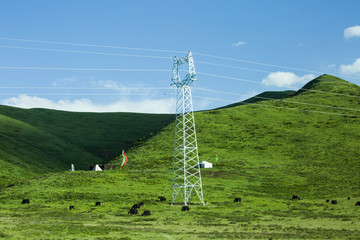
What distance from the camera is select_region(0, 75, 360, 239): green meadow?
41.6m

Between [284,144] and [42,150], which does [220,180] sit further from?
[42,150]

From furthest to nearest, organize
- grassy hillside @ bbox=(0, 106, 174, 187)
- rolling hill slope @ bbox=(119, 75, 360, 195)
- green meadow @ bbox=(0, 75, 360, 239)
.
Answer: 1. grassy hillside @ bbox=(0, 106, 174, 187)
2. rolling hill slope @ bbox=(119, 75, 360, 195)
3. green meadow @ bbox=(0, 75, 360, 239)

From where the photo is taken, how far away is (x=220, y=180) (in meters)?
89.0

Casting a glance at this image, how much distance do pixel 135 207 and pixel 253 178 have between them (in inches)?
1557

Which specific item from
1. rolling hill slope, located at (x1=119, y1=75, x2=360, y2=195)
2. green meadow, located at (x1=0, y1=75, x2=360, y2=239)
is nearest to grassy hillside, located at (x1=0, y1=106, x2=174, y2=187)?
green meadow, located at (x1=0, y1=75, x2=360, y2=239)

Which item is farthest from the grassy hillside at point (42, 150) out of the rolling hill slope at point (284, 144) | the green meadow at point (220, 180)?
the rolling hill slope at point (284, 144)

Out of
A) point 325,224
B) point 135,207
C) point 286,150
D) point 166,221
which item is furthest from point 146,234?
point 286,150

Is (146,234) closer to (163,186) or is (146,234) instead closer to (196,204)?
(196,204)

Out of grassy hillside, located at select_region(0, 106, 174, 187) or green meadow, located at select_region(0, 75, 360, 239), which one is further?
grassy hillside, located at select_region(0, 106, 174, 187)

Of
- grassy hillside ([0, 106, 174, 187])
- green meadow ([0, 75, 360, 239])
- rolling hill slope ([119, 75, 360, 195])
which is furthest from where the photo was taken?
grassy hillside ([0, 106, 174, 187])

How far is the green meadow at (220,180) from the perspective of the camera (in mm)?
41594

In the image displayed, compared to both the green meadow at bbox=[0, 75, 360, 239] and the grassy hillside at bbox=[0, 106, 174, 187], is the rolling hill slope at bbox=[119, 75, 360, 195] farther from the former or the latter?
the grassy hillside at bbox=[0, 106, 174, 187]

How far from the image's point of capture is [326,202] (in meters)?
67.3

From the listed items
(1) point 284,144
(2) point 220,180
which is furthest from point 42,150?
(2) point 220,180
